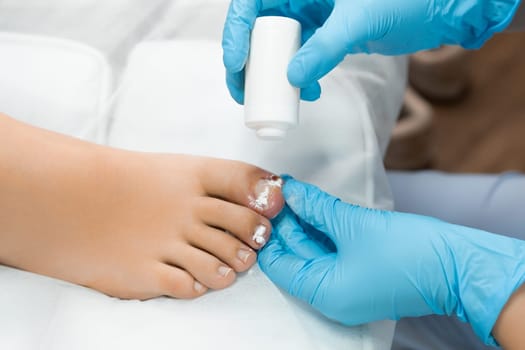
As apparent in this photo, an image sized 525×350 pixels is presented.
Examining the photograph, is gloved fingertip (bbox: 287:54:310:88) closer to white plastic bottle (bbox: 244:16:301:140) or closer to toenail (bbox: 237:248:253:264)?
white plastic bottle (bbox: 244:16:301:140)

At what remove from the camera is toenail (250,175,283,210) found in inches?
28.5

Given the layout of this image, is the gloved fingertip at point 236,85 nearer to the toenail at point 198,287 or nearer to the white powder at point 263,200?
the white powder at point 263,200

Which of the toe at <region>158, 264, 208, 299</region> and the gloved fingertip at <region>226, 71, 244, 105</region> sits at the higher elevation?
the gloved fingertip at <region>226, 71, 244, 105</region>

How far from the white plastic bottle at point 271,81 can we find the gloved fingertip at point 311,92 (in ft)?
0.24

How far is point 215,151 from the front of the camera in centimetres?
79

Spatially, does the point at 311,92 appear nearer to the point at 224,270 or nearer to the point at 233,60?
the point at 233,60

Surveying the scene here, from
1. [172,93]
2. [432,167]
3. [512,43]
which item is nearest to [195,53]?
[172,93]

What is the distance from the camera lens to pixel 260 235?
722mm

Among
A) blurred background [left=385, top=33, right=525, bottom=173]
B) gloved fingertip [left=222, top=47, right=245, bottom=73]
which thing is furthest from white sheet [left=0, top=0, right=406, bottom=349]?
blurred background [left=385, top=33, right=525, bottom=173]

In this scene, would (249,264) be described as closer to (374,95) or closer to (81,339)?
(81,339)

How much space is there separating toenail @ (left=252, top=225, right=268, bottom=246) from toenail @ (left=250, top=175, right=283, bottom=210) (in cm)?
3

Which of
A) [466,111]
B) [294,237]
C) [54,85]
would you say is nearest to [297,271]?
Result: [294,237]

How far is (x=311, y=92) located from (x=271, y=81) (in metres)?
0.11

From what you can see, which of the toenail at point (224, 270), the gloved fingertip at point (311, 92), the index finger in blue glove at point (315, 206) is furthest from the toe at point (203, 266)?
the gloved fingertip at point (311, 92)
